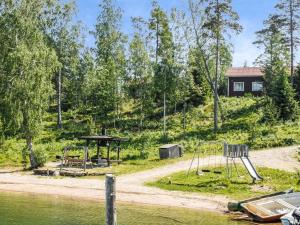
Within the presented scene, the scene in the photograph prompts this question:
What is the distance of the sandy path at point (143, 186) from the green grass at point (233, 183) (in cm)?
93

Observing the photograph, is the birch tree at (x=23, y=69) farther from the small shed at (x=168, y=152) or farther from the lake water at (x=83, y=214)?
the lake water at (x=83, y=214)

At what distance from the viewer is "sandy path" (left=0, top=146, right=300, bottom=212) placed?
26.1m

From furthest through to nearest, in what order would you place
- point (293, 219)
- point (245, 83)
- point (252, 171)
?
point (245, 83) < point (252, 171) < point (293, 219)

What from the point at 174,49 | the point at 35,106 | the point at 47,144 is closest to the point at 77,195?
the point at 35,106

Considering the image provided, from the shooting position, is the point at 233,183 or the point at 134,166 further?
the point at 134,166

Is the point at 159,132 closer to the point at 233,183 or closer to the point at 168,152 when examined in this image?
the point at 168,152

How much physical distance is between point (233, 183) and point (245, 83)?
47247 mm

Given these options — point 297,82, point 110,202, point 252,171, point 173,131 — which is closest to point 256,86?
point 297,82

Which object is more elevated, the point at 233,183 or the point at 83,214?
the point at 233,183

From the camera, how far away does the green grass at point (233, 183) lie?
88.1 feet

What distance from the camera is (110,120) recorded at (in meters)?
62.7

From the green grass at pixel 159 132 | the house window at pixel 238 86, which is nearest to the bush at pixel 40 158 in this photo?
the green grass at pixel 159 132

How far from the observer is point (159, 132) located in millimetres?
53406

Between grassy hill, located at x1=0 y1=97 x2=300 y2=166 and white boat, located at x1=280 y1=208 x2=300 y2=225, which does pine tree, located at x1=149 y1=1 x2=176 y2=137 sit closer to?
grassy hill, located at x1=0 y1=97 x2=300 y2=166
